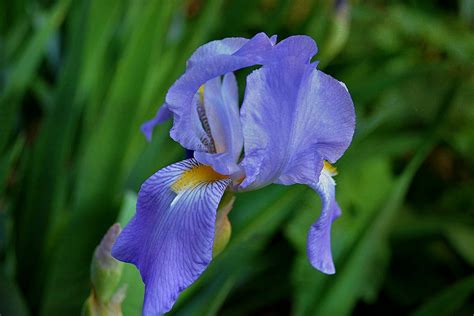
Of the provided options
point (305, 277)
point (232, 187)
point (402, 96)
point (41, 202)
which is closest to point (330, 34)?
point (402, 96)

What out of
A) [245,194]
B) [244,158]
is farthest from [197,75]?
[245,194]

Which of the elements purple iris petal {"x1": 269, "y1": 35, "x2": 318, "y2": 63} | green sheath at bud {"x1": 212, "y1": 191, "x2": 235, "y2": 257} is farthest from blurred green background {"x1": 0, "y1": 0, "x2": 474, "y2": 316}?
purple iris petal {"x1": 269, "y1": 35, "x2": 318, "y2": 63}

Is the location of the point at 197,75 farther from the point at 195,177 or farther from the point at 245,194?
the point at 245,194

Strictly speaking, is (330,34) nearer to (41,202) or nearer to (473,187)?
(473,187)

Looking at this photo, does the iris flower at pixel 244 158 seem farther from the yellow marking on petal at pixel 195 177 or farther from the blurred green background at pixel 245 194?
the blurred green background at pixel 245 194

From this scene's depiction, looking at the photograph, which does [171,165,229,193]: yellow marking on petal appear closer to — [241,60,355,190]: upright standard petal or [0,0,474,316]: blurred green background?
[241,60,355,190]: upright standard petal

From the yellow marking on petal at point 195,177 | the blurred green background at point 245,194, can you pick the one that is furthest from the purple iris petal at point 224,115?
the blurred green background at point 245,194
